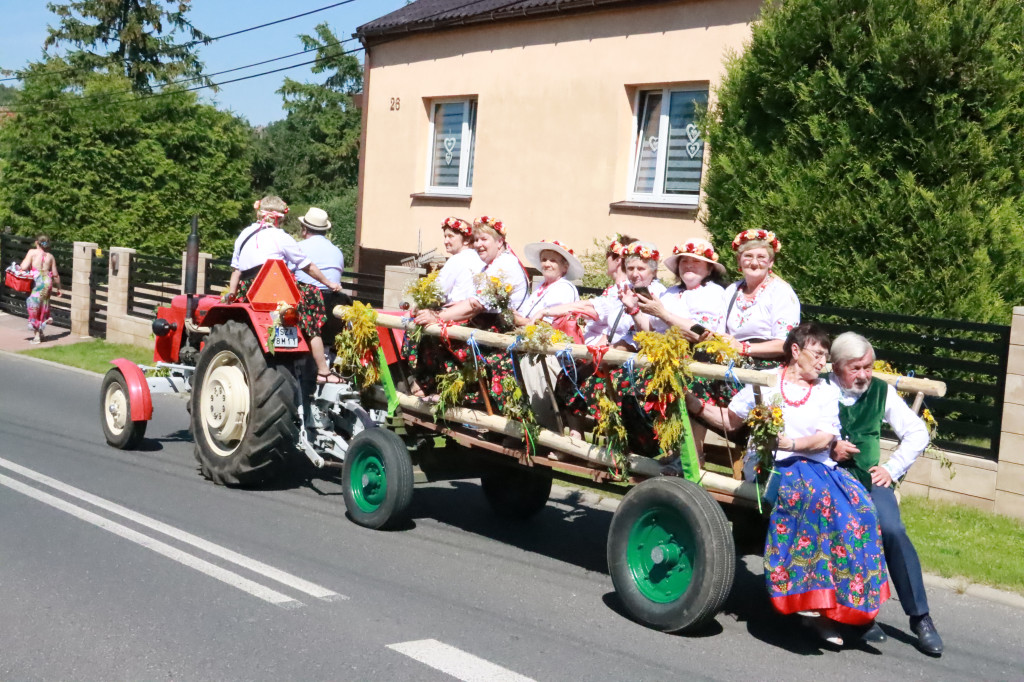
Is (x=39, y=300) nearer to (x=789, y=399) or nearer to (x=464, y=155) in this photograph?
(x=464, y=155)

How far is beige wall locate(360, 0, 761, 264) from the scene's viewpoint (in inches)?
570

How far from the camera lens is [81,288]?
66.7 ft

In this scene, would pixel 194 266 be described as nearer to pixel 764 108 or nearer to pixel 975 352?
pixel 764 108

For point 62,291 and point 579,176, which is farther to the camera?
point 62,291

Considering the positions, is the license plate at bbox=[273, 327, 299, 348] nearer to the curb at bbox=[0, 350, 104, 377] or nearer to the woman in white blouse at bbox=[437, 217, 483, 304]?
the woman in white blouse at bbox=[437, 217, 483, 304]

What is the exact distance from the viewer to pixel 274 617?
18.0 feet

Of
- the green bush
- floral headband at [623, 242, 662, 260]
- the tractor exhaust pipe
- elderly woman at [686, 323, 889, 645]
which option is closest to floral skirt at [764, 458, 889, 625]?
elderly woman at [686, 323, 889, 645]

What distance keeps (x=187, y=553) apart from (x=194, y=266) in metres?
3.45

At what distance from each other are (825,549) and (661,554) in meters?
0.79

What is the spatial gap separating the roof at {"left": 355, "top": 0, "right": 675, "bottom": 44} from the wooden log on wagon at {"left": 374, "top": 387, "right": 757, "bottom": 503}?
9451 mm

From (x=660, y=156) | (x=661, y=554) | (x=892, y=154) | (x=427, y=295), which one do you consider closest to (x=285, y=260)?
(x=427, y=295)

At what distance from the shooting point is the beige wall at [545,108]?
1448 centimetres

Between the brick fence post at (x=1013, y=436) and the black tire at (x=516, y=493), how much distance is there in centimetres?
348

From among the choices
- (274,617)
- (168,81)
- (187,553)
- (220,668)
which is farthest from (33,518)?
(168,81)
